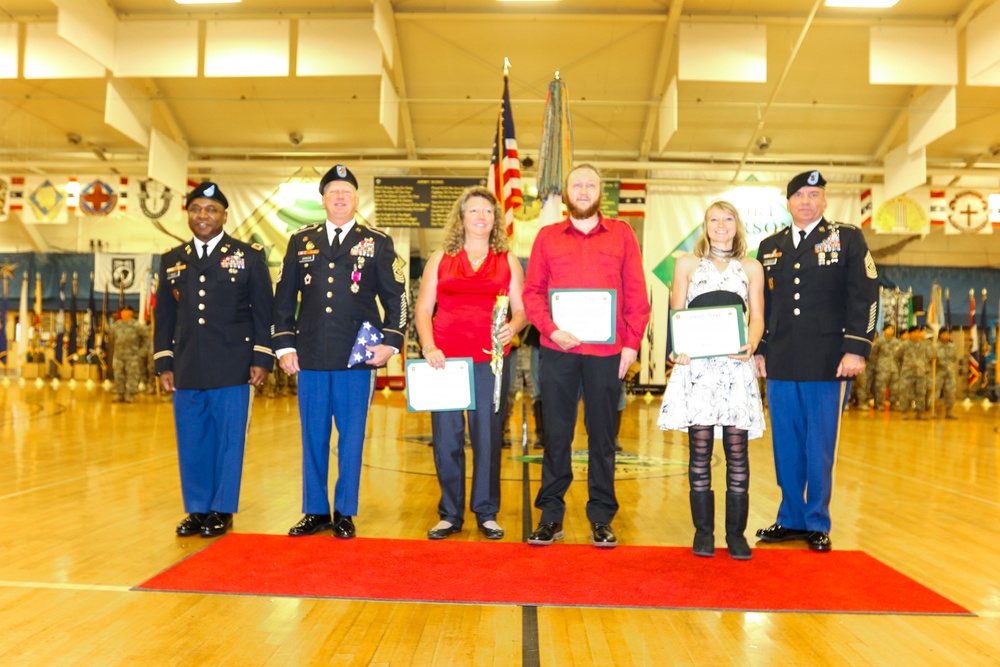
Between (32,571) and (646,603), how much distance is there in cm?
212

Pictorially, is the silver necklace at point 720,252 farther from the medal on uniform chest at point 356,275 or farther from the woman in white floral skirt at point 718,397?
the medal on uniform chest at point 356,275

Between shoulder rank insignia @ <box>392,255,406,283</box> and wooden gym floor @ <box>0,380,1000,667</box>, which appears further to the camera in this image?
shoulder rank insignia @ <box>392,255,406,283</box>

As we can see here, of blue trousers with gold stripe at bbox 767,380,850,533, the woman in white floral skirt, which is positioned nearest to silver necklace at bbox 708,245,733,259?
the woman in white floral skirt

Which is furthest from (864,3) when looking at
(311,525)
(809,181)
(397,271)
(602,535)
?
(311,525)

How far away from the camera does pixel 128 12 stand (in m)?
11.0

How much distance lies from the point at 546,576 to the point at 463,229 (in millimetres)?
1551

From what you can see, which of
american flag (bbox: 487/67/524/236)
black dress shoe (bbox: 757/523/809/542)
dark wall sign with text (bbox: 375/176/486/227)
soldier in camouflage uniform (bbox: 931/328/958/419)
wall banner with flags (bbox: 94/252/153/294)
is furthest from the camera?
wall banner with flags (bbox: 94/252/153/294)

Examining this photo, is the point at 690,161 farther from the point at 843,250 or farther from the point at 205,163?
the point at 843,250

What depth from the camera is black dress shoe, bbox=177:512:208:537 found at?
137 inches

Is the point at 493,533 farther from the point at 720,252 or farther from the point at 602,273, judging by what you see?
the point at 720,252

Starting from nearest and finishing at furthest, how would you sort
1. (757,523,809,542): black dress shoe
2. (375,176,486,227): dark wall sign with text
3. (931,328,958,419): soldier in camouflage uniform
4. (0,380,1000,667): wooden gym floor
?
(0,380,1000,667): wooden gym floor, (757,523,809,542): black dress shoe, (931,328,958,419): soldier in camouflage uniform, (375,176,486,227): dark wall sign with text

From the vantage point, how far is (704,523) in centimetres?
324

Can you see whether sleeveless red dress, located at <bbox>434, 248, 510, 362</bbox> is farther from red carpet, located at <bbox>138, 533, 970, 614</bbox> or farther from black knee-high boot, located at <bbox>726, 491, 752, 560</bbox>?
black knee-high boot, located at <bbox>726, 491, 752, 560</bbox>

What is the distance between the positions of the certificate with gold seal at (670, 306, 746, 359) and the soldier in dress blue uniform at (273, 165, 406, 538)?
118cm
